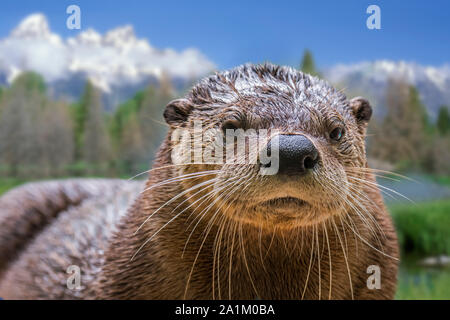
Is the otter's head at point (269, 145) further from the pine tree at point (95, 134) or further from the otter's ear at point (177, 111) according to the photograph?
the pine tree at point (95, 134)

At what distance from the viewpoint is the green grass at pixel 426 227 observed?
601 cm

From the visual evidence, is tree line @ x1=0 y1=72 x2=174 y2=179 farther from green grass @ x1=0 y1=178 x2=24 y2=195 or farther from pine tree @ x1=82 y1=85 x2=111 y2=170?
green grass @ x1=0 y1=178 x2=24 y2=195

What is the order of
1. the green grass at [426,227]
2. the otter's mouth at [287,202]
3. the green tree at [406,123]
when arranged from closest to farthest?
the otter's mouth at [287,202], the green tree at [406,123], the green grass at [426,227]

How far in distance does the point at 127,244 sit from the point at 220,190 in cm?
76

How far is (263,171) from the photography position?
1.58 m

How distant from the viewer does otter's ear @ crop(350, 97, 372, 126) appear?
87.7 inches

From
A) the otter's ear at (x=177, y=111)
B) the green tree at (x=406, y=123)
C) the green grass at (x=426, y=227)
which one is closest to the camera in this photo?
the otter's ear at (x=177, y=111)

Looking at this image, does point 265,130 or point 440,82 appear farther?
point 440,82

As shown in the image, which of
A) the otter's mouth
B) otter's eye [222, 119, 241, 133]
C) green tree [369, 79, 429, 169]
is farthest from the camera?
green tree [369, 79, 429, 169]

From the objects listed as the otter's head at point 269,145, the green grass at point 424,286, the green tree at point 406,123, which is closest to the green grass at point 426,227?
the green grass at point 424,286

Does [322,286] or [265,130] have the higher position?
[265,130]

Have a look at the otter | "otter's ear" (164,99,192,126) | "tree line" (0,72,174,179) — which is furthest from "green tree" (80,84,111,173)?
"otter's ear" (164,99,192,126)
